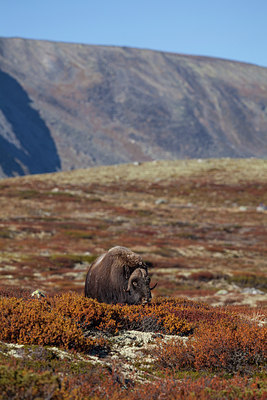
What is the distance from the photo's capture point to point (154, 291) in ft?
88.3

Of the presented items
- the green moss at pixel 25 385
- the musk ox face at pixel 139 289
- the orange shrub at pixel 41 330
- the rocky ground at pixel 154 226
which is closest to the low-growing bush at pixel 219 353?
the orange shrub at pixel 41 330

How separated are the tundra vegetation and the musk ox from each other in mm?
517

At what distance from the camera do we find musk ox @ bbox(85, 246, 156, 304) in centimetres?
1161

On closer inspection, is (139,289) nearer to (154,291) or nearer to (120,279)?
(120,279)

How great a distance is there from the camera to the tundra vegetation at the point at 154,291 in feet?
23.0

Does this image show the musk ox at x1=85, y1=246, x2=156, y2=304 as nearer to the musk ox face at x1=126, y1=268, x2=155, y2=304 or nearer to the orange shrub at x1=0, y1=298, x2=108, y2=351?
the musk ox face at x1=126, y1=268, x2=155, y2=304

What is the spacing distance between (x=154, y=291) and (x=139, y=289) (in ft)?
51.1

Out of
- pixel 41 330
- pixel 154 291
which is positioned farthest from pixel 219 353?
pixel 154 291

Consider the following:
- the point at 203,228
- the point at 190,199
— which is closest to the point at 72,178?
the point at 190,199

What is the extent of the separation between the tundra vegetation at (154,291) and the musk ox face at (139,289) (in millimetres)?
447

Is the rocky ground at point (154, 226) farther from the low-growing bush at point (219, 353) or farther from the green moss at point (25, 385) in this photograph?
the green moss at point (25, 385)

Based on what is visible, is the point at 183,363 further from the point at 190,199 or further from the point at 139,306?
the point at 190,199

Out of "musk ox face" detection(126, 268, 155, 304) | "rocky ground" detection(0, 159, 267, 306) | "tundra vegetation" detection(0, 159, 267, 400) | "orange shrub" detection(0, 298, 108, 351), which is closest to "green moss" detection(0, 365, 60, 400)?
"tundra vegetation" detection(0, 159, 267, 400)

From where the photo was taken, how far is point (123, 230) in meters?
53.2
